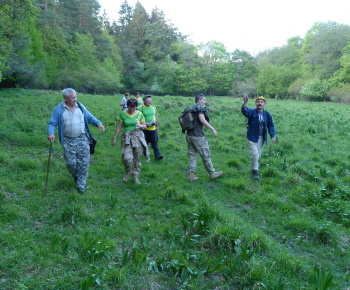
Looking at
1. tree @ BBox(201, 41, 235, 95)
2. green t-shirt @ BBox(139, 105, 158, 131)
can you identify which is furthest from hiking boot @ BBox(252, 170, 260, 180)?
tree @ BBox(201, 41, 235, 95)

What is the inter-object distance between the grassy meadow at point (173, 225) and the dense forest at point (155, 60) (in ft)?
72.5

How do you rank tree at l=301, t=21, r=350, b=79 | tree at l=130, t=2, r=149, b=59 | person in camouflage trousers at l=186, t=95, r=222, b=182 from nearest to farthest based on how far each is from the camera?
person in camouflage trousers at l=186, t=95, r=222, b=182 < tree at l=301, t=21, r=350, b=79 < tree at l=130, t=2, r=149, b=59

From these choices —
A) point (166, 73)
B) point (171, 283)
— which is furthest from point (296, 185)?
point (166, 73)

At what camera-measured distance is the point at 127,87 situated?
2333 inches

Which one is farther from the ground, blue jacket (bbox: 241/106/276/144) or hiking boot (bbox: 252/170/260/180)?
blue jacket (bbox: 241/106/276/144)

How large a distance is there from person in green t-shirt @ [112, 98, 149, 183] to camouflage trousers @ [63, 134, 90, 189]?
3.09 ft

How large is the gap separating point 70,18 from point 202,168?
50535 millimetres

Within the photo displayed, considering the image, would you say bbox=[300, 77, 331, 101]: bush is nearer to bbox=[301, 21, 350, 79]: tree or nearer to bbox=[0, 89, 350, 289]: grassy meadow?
bbox=[301, 21, 350, 79]: tree

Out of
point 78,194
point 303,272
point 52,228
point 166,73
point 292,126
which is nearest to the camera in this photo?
point 303,272

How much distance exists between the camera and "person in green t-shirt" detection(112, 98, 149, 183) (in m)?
6.20

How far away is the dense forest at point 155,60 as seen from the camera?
121 feet

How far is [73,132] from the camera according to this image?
5.24 m

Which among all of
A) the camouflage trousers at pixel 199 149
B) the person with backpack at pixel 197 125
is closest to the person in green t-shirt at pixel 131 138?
the person with backpack at pixel 197 125

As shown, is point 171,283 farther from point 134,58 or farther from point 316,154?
point 134,58
